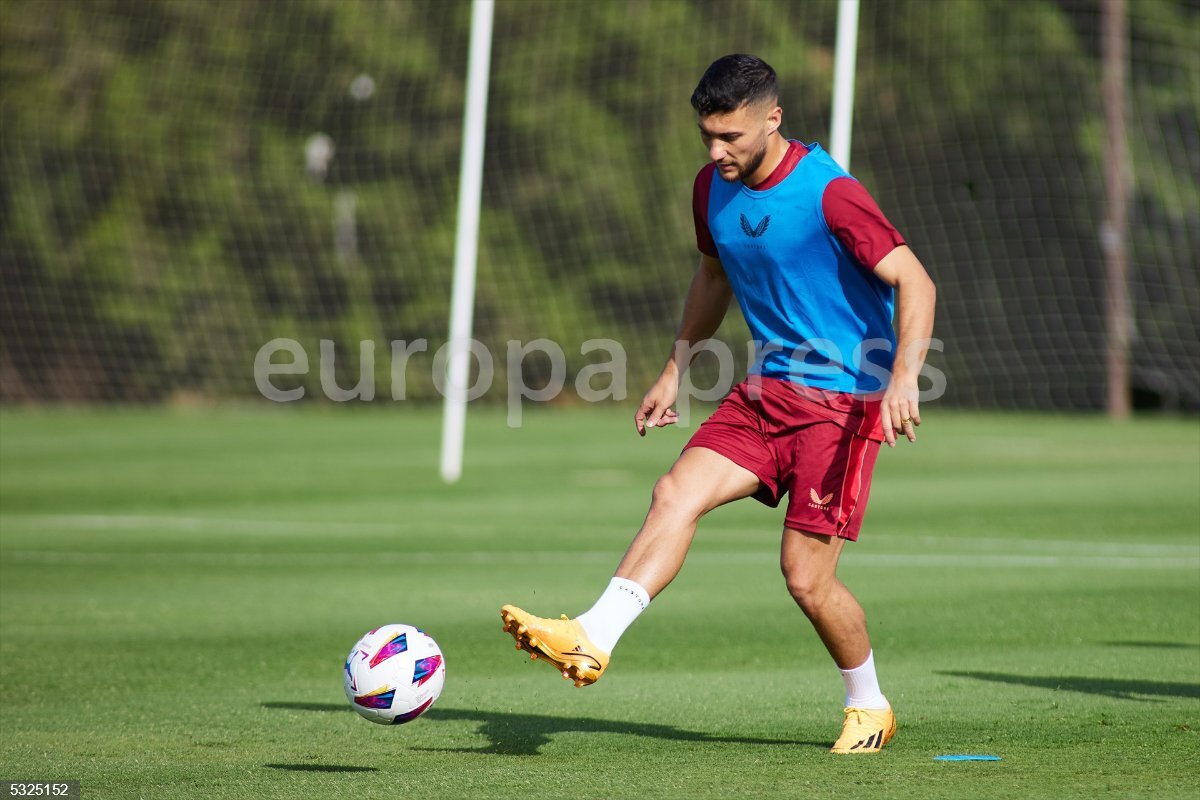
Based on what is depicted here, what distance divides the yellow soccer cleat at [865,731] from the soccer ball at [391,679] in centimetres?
127

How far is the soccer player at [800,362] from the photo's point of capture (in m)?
5.48

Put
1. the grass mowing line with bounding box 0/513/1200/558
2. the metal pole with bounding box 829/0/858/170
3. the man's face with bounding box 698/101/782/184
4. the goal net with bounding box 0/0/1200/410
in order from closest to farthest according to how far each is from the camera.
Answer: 1. the man's face with bounding box 698/101/782/184
2. the grass mowing line with bounding box 0/513/1200/558
3. the metal pole with bounding box 829/0/858/170
4. the goal net with bounding box 0/0/1200/410

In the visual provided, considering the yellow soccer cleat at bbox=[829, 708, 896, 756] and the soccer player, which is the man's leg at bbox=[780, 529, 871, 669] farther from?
the yellow soccer cleat at bbox=[829, 708, 896, 756]

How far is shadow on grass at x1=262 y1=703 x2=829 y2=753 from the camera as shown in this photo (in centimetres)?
566

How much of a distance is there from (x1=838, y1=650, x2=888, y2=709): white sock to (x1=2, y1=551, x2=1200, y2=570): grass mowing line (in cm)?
540

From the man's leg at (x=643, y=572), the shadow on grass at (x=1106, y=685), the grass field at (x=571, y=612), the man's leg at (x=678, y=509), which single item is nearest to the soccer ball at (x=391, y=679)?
the grass field at (x=571, y=612)

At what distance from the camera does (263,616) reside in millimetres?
9031

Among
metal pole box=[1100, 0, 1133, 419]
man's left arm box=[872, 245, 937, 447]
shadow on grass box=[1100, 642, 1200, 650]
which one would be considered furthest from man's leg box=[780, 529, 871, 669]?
metal pole box=[1100, 0, 1133, 419]

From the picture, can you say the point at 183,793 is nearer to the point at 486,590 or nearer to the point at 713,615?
the point at 713,615

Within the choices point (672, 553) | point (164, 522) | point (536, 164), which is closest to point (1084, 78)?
point (536, 164)

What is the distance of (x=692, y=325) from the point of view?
619 centimetres

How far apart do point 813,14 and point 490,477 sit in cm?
1747

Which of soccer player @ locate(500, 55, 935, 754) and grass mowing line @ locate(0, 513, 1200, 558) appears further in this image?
grass mowing line @ locate(0, 513, 1200, 558)

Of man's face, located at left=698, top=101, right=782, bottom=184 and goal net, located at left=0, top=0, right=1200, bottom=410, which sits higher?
man's face, located at left=698, top=101, right=782, bottom=184
